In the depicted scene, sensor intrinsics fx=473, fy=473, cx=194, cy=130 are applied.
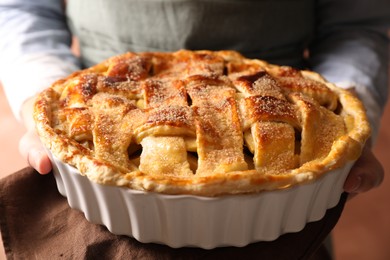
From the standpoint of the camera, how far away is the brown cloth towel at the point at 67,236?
61 cm

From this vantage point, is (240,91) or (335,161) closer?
(335,161)

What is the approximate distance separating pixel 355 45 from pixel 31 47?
0.69 metres

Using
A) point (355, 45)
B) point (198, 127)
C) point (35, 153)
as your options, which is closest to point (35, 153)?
point (35, 153)

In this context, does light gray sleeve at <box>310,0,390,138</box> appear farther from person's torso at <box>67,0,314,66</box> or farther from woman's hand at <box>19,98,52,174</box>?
woman's hand at <box>19,98,52,174</box>

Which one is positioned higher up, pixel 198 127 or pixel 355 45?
pixel 198 127

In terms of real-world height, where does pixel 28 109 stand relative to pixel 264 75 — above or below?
below

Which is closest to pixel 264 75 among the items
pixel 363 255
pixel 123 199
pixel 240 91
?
pixel 240 91

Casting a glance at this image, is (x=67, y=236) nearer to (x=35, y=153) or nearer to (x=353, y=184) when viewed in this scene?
(x=35, y=153)

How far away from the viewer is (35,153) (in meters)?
0.67

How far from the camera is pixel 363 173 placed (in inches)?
27.3

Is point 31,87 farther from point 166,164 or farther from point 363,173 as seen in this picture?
point 363,173

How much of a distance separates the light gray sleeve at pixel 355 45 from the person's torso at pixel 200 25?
0.22 ft

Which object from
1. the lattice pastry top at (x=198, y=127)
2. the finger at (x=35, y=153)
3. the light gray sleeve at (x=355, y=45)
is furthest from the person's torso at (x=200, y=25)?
the finger at (x=35, y=153)

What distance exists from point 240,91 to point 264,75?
5 centimetres
